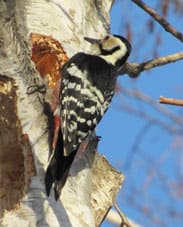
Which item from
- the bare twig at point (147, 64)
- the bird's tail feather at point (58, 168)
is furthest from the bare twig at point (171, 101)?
the bare twig at point (147, 64)

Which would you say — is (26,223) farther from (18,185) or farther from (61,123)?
(61,123)

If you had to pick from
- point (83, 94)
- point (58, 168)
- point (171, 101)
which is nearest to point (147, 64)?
point (83, 94)

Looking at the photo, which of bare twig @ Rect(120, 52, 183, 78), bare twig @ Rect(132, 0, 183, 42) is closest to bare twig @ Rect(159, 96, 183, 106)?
bare twig @ Rect(132, 0, 183, 42)

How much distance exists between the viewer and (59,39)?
349 centimetres

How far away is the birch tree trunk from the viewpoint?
113 inches

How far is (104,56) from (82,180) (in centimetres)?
138

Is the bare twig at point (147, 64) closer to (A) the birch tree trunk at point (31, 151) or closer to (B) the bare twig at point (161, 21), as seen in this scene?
(B) the bare twig at point (161, 21)

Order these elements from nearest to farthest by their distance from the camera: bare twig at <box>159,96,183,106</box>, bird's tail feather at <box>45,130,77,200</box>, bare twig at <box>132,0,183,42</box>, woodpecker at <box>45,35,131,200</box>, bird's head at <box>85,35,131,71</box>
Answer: bare twig at <box>159,96,183,106</box> < bird's tail feather at <box>45,130,77,200</box> < woodpecker at <box>45,35,131,200</box> < bare twig at <box>132,0,183,42</box> < bird's head at <box>85,35,131,71</box>

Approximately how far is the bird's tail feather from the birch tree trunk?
0.04 meters

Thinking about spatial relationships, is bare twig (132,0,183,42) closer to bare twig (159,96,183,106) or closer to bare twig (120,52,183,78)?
bare twig (120,52,183,78)

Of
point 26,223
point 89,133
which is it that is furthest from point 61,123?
point 26,223

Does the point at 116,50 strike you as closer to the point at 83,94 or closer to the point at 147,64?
the point at 147,64

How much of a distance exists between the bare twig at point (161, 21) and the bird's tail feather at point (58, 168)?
0.82 meters

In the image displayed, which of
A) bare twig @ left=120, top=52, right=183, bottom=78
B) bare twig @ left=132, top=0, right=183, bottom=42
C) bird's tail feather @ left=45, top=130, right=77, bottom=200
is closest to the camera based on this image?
bird's tail feather @ left=45, top=130, right=77, bottom=200
